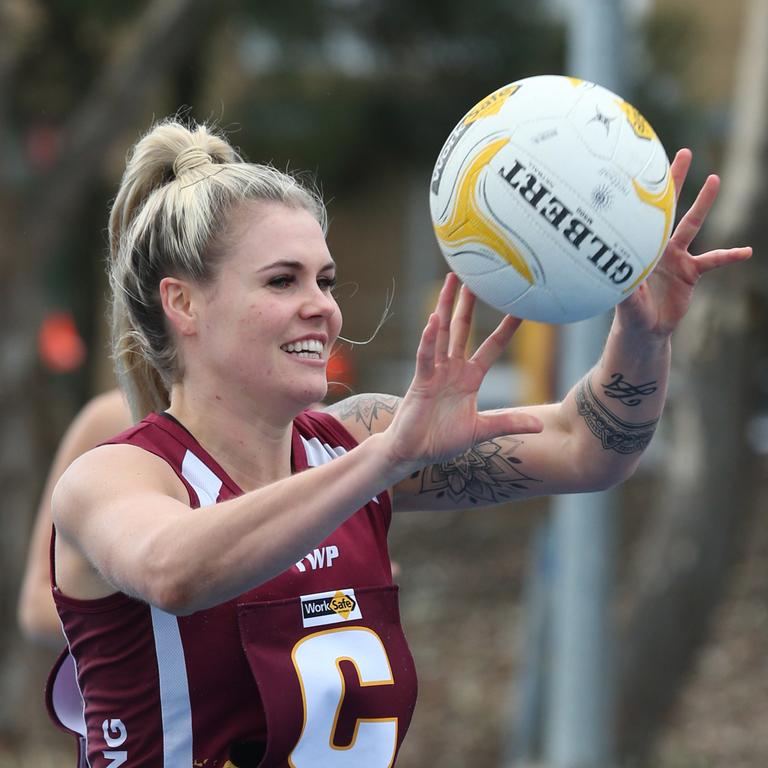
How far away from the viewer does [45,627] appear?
4.05 meters

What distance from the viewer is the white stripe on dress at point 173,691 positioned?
2.56 metres

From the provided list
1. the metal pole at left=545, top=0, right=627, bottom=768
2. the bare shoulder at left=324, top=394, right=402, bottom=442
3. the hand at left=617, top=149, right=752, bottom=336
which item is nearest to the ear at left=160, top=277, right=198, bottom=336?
the bare shoulder at left=324, top=394, right=402, bottom=442

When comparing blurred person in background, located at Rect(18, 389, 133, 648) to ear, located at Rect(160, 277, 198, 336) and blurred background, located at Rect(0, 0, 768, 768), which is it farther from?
ear, located at Rect(160, 277, 198, 336)

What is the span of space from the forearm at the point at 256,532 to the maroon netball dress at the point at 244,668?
32 cm

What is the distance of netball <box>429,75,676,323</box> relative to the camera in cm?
258

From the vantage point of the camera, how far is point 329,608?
2.69 meters

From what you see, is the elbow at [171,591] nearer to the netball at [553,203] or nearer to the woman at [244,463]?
the woman at [244,463]

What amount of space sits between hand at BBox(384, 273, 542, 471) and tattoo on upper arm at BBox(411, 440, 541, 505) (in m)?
0.62

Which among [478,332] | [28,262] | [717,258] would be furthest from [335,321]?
[478,332]

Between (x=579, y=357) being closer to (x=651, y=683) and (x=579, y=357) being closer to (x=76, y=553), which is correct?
(x=651, y=683)

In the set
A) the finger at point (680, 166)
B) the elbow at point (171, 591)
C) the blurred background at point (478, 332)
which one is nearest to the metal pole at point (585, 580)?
the blurred background at point (478, 332)

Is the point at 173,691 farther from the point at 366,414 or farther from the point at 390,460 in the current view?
the point at 366,414

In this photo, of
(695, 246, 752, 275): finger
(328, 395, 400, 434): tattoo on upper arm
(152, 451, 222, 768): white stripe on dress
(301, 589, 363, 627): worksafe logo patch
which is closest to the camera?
(152, 451, 222, 768): white stripe on dress

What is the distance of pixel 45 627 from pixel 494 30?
10.9m
